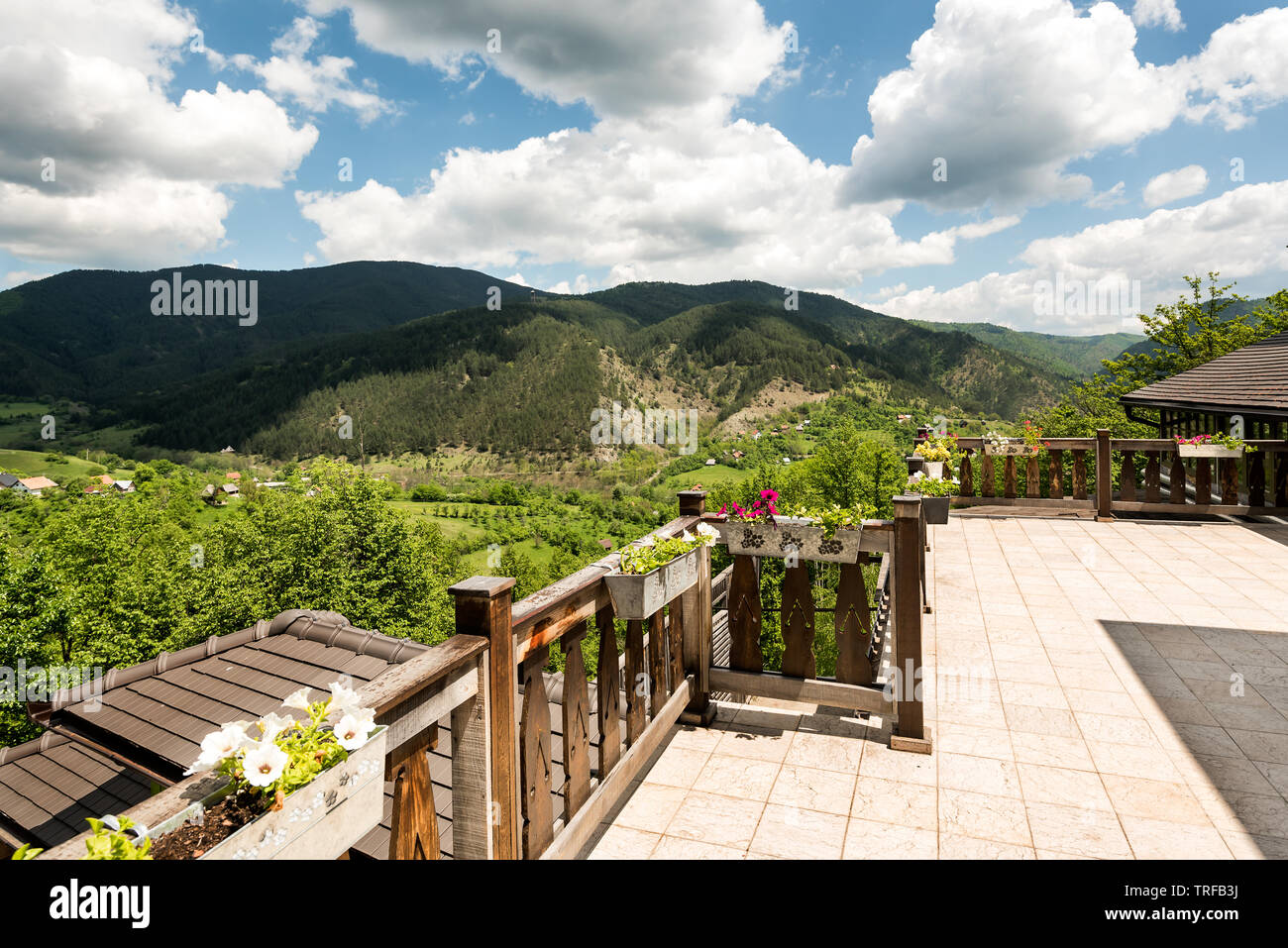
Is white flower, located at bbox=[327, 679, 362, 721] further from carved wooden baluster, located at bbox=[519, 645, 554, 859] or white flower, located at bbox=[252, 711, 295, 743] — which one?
carved wooden baluster, located at bbox=[519, 645, 554, 859]

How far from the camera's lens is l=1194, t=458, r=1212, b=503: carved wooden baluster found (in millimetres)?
8133

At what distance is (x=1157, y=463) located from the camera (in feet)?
27.8

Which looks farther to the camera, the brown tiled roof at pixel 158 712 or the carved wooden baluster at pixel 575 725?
the brown tiled roof at pixel 158 712

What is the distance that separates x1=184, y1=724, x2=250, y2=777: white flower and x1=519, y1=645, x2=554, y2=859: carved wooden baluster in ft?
3.25

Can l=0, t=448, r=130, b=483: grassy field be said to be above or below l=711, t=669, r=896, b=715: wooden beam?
above

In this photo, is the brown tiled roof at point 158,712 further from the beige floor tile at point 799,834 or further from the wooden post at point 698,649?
the beige floor tile at point 799,834

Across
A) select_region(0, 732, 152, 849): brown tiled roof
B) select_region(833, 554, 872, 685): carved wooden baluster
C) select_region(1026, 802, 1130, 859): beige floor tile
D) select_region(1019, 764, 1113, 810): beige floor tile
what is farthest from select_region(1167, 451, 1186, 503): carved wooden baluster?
select_region(0, 732, 152, 849): brown tiled roof

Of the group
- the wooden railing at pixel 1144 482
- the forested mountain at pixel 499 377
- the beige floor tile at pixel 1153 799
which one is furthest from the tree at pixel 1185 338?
the forested mountain at pixel 499 377

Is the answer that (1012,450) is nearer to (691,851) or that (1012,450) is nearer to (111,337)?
(691,851)

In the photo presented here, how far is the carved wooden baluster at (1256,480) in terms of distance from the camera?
8.07 m

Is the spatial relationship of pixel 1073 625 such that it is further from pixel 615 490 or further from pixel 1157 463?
pixel 615 490

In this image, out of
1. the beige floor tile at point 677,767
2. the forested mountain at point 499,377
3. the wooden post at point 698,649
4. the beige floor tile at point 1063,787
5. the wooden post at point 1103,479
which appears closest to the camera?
the beige floor tile at point 1063,787

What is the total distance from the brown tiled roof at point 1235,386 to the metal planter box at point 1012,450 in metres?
3.17
